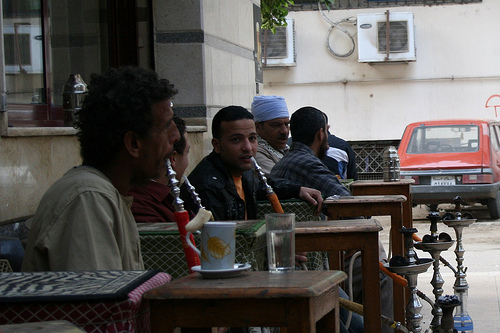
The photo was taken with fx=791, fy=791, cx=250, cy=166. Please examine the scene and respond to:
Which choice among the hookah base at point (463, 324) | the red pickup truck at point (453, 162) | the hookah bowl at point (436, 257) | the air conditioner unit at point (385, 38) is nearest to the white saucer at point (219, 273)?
the hookah bowl at point (436, 257)

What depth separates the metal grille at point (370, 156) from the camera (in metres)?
18.8

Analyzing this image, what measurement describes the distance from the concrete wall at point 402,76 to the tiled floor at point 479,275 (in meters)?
6.06

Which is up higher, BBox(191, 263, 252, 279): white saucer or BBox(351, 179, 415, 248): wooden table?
BBox(191, 263, 252, 279): white saucer

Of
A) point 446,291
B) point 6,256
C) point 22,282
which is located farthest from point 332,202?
point 446,291

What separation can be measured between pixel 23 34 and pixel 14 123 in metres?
0.55

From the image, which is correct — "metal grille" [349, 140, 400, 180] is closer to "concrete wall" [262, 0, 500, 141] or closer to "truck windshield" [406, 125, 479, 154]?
"concrete wall" [262, 0, 500, 141]

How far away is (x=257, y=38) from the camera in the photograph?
8.02 m

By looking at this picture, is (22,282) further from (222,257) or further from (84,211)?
(222,257)

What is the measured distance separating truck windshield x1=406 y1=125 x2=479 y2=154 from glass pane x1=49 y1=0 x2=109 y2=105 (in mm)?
8884

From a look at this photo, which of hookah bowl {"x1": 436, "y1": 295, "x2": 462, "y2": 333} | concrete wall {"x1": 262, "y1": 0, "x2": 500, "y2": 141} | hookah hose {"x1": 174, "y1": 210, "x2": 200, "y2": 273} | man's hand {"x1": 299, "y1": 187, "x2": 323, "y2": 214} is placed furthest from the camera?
concrete wall {"x1": 262, "y1": 0, "x2": 500, "y2": 141}

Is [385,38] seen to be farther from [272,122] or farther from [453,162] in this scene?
[272,122]

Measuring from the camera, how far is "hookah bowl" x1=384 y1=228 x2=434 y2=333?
146 inches

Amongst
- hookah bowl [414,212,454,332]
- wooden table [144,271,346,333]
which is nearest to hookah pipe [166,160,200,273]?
wooden table [144,271,346,333]

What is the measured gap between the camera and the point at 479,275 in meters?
8.18
